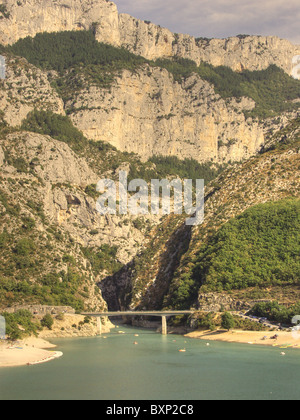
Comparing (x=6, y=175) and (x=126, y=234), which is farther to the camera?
(x=126, y=234)

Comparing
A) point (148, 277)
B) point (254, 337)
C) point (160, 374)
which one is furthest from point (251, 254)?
point (160, 374)

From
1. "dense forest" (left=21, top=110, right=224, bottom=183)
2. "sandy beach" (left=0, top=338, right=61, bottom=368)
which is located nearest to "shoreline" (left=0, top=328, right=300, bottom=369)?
"sandy beach" (left=0, top=338, right=61, bottom=368)

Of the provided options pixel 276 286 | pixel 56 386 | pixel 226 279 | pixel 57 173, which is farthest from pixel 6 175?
pixel 56 386

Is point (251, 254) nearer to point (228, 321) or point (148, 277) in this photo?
point (228, 321)

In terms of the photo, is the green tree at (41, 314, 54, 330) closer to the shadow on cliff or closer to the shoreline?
Answer: the shoreline

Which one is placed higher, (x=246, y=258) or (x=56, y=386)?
(x=246, y=258)

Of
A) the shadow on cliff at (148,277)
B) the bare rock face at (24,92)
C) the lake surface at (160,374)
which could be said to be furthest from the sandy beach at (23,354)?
the bare rock face at (24,92)

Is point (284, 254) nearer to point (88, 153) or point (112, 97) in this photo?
point (88, 153)
